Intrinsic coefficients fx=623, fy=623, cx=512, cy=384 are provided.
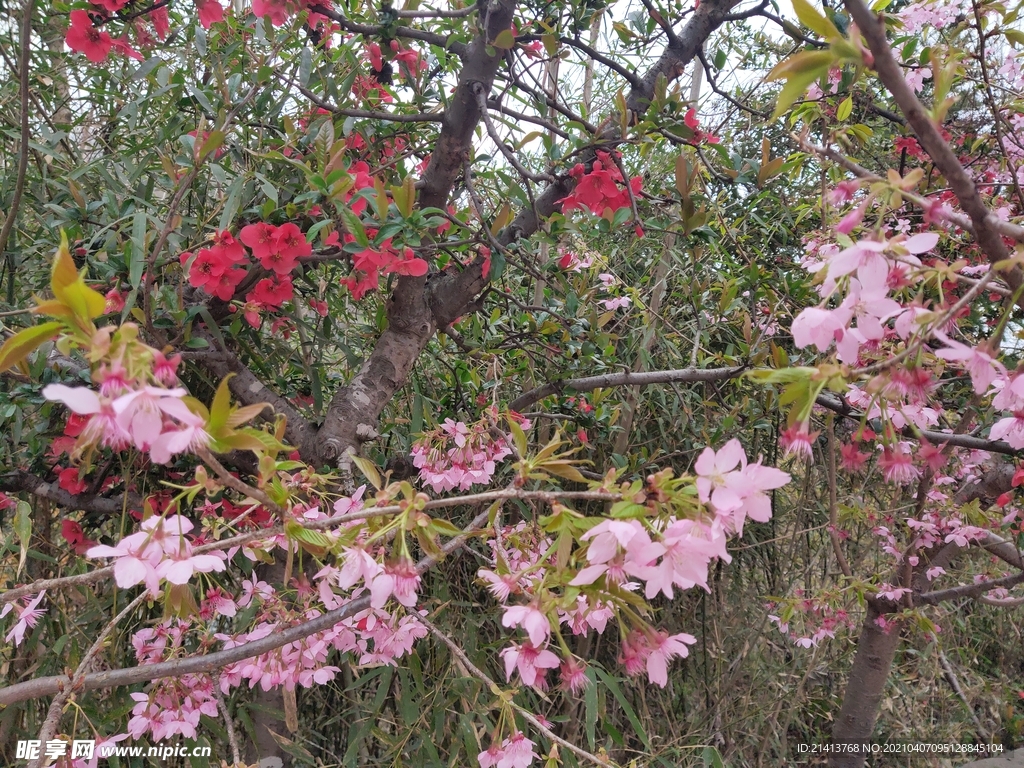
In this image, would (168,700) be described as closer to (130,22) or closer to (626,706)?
(626,706)

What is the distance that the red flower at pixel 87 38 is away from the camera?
36.2 inches

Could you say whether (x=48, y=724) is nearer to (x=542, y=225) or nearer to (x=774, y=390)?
(x=542, y=225)

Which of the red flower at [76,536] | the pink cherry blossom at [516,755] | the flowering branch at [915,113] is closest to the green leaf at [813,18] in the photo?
the flowering branch at [915,113]

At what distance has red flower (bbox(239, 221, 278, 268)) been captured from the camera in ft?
2.71

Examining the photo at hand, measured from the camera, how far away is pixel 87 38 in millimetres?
941

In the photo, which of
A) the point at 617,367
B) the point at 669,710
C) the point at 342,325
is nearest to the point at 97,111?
the point at 342,325

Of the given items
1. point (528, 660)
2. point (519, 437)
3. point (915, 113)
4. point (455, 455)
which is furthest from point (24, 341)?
point (455, 455)

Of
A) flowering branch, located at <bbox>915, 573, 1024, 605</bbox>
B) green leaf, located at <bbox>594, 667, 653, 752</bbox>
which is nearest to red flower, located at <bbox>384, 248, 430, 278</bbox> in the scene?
green leaf, located at <bbox>594, 667, 653, 752</bbox>

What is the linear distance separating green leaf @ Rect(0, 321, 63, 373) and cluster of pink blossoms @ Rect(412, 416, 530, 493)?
62 cm

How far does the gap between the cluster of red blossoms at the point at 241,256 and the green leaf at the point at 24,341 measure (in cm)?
51

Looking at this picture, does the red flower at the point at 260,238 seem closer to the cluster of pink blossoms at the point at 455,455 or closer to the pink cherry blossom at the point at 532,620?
the cluster of pink blossoms at the point at 455,455

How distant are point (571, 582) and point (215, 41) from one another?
1169mm

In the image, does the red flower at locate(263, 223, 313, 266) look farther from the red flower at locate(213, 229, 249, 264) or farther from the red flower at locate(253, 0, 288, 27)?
the red flower at locate(253, 0, 288, 27)

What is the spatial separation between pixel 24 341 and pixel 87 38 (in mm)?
871
